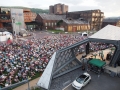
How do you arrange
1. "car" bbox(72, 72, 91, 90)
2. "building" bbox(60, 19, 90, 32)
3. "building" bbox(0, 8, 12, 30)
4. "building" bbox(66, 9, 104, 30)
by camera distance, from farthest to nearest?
1. "building" bbox(66, 9, 104, 30)
2. "building" bbox(60, 19, 90, 32)
3. "building" bbox(0, 8, 12, 30)
4. "car" bbox(72, 72, 91, 90)

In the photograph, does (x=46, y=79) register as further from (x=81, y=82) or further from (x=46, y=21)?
(x=46, y=21)

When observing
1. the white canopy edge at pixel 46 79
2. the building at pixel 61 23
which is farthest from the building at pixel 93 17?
the white canopy edge at pixel 46 79

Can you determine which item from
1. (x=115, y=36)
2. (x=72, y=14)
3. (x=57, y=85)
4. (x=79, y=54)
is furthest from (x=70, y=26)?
(x=57, y=85)

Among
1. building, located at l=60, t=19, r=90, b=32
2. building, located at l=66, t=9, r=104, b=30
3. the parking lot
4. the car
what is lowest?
the parking lot

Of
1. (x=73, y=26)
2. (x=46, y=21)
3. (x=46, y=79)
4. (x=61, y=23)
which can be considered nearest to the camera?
(x=46, y=79)

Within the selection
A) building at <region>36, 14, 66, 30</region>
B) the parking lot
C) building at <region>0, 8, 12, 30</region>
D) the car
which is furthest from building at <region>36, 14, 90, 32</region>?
the car

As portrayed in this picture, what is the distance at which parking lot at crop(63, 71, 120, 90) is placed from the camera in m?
13.2

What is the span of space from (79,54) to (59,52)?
10.7m

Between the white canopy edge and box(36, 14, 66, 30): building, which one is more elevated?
box(36, 14, 66, 30): building

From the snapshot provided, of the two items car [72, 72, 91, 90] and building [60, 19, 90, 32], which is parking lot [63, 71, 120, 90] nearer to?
car [72, 72, 91, 90]

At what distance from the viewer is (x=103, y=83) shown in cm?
1406

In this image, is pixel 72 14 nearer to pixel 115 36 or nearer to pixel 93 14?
pixel 93 14

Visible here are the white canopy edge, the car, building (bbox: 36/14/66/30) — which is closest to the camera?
the car

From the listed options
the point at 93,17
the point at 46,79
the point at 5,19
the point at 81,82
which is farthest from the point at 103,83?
the point at 93,17
